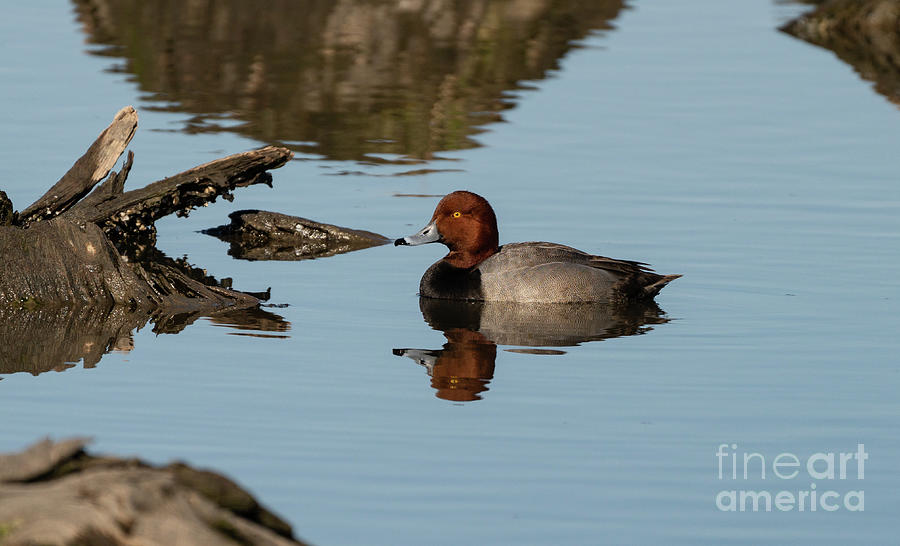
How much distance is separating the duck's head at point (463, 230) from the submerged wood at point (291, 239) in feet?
4.23

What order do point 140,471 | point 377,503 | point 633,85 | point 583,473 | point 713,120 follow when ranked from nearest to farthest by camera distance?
1. point 140,471
2. point 377,503
3. point 583,473
4. point 713,120
5. point 633,85

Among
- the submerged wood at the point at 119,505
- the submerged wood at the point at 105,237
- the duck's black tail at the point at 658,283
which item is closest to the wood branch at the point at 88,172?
→ the submerged wood at the point at 105,237

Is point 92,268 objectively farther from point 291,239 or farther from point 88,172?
point 291,239

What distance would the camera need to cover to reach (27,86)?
22516 millimetres

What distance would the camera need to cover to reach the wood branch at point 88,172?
12656mm

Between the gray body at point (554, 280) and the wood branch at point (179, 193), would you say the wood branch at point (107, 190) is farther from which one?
the gray body at point (554, 280)

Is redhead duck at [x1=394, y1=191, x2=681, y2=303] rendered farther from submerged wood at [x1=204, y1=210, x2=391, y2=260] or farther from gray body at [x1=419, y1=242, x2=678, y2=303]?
submerged wood at [x1=204, y1=210, x2=391, y2=260]

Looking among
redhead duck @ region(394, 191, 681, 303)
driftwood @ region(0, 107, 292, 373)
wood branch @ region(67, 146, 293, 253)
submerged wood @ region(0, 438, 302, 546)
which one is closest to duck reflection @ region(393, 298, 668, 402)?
redhead duck @ region(394, 191, 681, 303)

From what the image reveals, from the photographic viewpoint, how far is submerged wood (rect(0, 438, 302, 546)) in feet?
15.5

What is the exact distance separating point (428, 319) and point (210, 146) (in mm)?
7267

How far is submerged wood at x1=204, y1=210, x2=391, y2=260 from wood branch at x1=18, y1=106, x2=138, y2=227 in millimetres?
2146

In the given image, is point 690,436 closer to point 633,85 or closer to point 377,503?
point 377,503

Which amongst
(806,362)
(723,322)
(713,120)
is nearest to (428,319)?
(723,322)

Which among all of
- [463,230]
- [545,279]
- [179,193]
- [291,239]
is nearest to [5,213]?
[179,193]
